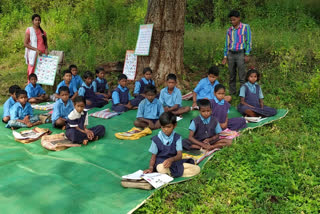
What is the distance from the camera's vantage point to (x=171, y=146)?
12.8 ft

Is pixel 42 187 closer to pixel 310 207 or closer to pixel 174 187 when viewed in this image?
pixel 174 187

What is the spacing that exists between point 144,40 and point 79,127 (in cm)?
363

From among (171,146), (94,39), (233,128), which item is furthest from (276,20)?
(171,146)

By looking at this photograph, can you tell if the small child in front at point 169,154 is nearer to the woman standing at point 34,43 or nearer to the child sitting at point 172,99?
the child sitting at point 172,99

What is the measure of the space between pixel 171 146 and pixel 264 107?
2.85 metres

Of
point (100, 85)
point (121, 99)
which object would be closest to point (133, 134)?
point (121, 99)

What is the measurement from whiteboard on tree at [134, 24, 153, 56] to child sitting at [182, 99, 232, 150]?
3.71 meters

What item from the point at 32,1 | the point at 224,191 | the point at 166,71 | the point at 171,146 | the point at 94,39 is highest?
A: the point at 32,1

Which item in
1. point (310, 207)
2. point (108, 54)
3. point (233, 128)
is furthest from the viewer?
point (108, 54)

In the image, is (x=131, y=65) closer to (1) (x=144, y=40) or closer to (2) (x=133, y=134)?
(1) (x=144, y=40)

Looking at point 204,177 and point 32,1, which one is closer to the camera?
point 204,177

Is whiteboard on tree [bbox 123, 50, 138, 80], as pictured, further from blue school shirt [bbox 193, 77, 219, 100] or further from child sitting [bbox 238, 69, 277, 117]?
child sitting [bbox 238, 69, 277, 117]

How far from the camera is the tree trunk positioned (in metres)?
7.65

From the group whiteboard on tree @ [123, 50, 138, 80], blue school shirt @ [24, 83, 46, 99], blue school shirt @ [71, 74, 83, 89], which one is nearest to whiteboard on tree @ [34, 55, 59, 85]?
blue school shirt @ [24, 83, 46, 99]
